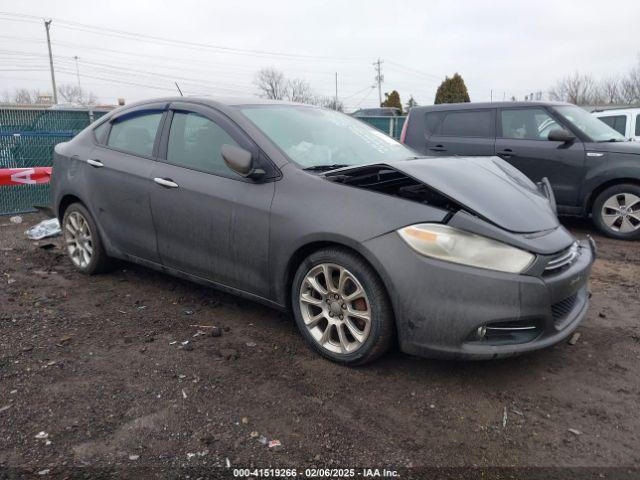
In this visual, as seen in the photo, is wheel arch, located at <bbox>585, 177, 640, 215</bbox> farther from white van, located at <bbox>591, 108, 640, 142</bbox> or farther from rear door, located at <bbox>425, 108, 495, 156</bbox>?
white van, located at <bbox>591, 108, 640, 142</bbox>

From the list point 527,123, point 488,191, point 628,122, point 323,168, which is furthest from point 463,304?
point 628,122

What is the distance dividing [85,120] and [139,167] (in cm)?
573

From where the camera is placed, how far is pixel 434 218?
9.10 ft

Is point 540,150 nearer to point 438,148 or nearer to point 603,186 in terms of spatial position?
point 603,186

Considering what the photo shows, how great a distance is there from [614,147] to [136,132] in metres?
5.76

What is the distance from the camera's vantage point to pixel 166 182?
3.83m

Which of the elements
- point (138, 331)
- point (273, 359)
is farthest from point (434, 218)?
point (138, 331)

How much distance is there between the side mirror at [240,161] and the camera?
3264 millimetres

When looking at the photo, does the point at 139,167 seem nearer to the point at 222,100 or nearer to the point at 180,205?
the point at 180,205

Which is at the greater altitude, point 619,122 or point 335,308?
point 619,122

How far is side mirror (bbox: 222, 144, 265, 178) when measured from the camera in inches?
128

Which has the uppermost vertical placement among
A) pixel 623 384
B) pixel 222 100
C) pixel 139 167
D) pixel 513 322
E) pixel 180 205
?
pixel 222 100

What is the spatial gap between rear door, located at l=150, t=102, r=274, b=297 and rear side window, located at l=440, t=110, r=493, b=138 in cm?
499

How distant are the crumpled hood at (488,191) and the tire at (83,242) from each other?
2873 millimetres
